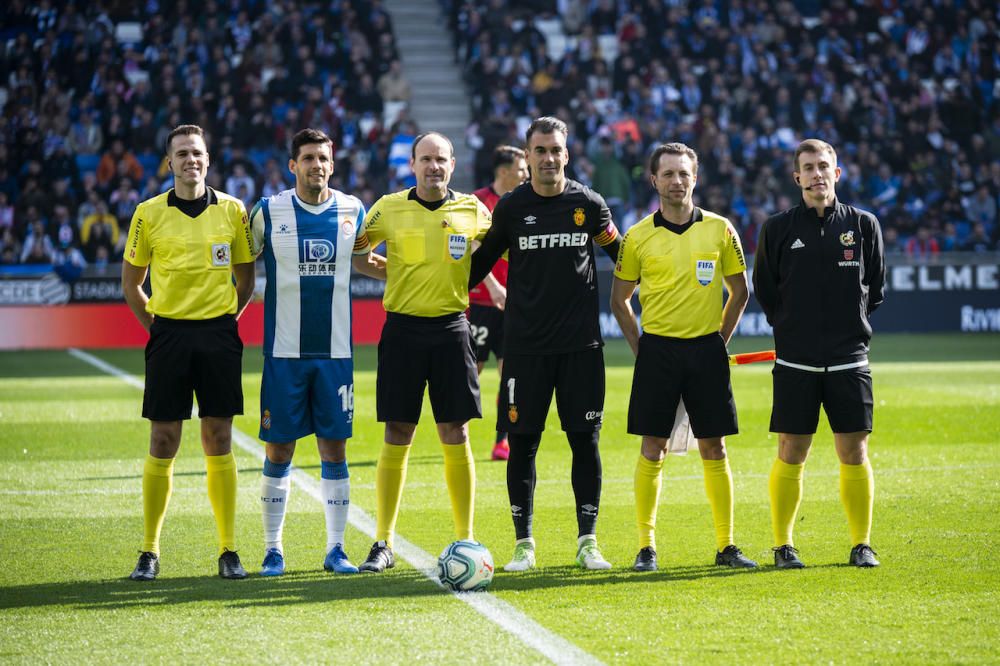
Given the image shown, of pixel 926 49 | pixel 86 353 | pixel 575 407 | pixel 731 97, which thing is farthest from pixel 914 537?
pixel 926 49

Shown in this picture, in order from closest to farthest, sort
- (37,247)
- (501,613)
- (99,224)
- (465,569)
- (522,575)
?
(501,613) → (465,569) → (522,575) → (37,247) → (99,224)

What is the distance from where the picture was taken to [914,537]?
7.18 m

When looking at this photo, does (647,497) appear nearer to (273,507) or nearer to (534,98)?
(273,507)

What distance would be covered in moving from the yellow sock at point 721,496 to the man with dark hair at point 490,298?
3571 millimetres

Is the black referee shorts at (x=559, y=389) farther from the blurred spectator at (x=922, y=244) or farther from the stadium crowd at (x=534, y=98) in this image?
the blurred spectator at (x=922, y=244)

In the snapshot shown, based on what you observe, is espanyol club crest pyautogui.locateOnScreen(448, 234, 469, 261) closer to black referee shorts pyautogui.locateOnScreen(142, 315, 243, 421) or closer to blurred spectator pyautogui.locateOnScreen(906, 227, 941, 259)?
black referee shorts pyautogui.locateOnScreen(142, 315, 243, 421)

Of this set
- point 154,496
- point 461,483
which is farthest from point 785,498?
point 154,496

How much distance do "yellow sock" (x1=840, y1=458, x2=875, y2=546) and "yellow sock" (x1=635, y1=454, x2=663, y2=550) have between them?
927 mm

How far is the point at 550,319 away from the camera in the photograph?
6582 millimetres

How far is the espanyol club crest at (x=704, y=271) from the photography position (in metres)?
6.60

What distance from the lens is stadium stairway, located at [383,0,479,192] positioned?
1110 inches

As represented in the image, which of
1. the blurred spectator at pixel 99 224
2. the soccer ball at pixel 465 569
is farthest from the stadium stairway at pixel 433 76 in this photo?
the soccer ball at pixel 465 569

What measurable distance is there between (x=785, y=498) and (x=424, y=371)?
1.88m

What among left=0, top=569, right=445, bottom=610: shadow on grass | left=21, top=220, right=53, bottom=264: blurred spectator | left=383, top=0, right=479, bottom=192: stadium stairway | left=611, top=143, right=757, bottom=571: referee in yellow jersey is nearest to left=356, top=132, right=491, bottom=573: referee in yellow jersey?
left=0, top=569, right=445, bottom=610: shadow on grass
